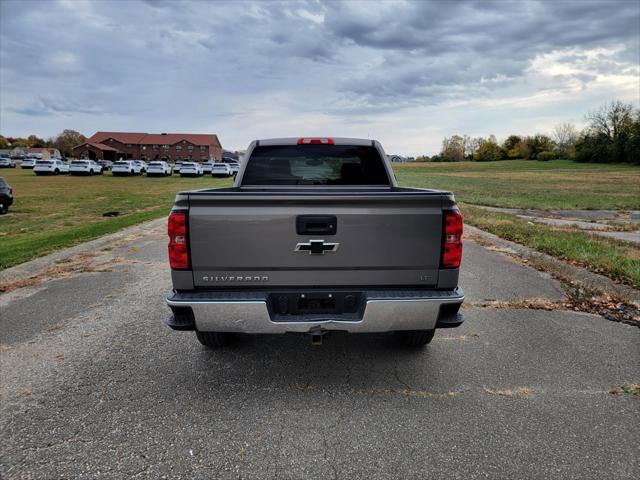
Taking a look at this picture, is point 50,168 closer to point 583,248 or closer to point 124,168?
point 124,168

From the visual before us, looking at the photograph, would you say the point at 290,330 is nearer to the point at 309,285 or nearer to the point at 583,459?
the point at 309,285

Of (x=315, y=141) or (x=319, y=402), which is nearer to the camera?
(x=319, y=402)

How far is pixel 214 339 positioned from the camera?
387 cm

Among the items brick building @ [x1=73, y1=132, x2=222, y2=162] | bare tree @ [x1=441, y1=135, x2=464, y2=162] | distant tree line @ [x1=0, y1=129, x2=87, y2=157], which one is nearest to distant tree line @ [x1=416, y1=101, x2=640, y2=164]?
bare tree @ [x1=441, y1=135, x2=464, y2=162]

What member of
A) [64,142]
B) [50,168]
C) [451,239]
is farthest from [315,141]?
[64,142]

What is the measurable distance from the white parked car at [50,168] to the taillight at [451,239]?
5271 cm

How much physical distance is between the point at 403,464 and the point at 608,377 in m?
2.15

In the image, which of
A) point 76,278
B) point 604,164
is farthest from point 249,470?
point 604,164

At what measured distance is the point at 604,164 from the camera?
3014 inches

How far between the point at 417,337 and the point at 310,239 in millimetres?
1583

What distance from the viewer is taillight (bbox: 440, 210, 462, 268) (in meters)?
3.00

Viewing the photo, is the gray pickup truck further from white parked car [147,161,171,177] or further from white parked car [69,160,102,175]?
white parked car [69,160,102,175]

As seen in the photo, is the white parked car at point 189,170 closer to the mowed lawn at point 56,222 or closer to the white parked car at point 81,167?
the white parked car at point 81,167

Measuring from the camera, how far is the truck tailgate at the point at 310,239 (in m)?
2.92
